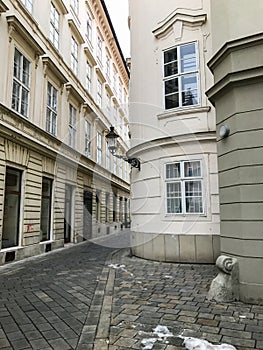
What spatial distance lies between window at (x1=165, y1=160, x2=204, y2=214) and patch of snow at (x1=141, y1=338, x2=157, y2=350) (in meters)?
5.30

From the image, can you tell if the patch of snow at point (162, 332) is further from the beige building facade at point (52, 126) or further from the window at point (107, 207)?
the window at point (107, 207)

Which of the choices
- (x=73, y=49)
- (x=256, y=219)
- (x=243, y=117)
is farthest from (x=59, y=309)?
(x=73, y=49)

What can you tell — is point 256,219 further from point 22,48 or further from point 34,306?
point 22,48

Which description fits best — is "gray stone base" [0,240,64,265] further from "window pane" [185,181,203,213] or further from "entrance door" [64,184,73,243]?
"window pane" [185,181,203,213]

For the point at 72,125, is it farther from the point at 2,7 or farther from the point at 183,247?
the point at 183,247

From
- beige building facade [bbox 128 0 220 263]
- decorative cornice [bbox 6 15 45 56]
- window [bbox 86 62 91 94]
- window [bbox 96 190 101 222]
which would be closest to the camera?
beige building facade [bbox 128 0 220 263]

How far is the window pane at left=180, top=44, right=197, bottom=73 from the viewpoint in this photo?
9219 mm

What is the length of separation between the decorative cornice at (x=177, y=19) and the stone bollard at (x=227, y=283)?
7.11 metres

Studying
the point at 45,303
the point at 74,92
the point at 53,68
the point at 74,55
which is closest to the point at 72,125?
the point at 74,92

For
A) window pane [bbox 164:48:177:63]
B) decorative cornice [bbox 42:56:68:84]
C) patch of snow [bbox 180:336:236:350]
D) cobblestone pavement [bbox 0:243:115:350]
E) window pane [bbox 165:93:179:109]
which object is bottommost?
cobblestone pavement [bbox 0:243:115:350]

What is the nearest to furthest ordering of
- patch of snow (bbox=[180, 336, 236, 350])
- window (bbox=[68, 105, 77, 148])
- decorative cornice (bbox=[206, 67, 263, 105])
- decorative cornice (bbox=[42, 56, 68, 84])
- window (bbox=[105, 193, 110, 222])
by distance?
patch of snow (bbox=[180, 336, 236, 350])
decorative cornice (bbox=[206, 67, 263, 105])
decorative cornice (bbox=[42, 56, 68, 84])
window (bbox=[68, 105, 77, 148])
window (bbox=[105, 193, 110, 222])

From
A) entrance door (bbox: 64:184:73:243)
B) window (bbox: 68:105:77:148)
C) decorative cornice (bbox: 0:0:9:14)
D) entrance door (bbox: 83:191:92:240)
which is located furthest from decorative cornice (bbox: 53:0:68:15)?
entrance door (bbox: 83:191:92:240)

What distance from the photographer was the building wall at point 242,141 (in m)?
5.02

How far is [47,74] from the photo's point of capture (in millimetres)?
12742
